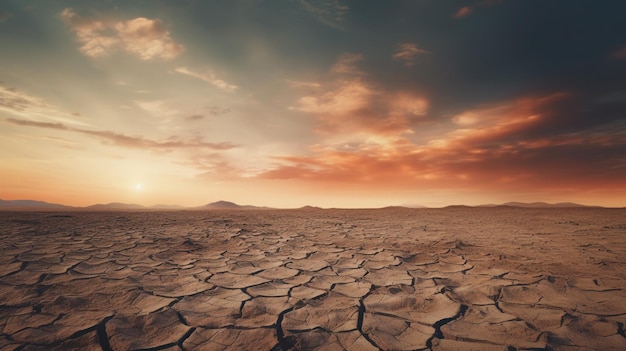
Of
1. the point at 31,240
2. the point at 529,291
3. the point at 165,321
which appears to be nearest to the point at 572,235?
the point at 529,291

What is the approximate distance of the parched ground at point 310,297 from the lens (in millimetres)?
1621

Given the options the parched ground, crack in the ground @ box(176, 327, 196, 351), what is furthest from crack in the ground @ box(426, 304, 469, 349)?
crack in the ground @ box(176, 327, 196, 351)

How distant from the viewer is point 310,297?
225 centimetres

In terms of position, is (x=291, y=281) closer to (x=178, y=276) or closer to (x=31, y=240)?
(x=178, y=276)

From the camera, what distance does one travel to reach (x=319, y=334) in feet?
5.49

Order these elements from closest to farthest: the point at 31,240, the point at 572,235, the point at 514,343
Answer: the point at 514,343 < the point at 31,240 < the point at 572,235

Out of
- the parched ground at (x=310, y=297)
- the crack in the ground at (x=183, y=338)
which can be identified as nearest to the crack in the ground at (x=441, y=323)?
the parched ground at (x=310, y=297)

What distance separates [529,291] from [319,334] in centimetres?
193

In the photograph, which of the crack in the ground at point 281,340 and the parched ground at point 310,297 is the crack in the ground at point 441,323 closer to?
the parched ground at point 310,297

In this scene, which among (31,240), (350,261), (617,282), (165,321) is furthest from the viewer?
(31,240)

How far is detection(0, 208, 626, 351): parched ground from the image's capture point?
1621 mm

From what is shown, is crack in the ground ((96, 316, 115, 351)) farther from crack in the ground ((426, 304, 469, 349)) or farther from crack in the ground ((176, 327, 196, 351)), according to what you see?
crack in the ground ((426, 304, 469, 349))

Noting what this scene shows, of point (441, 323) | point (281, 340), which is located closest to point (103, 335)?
point (281, 340)

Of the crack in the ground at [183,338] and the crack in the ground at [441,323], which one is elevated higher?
the crack in the ground at [441,323]
